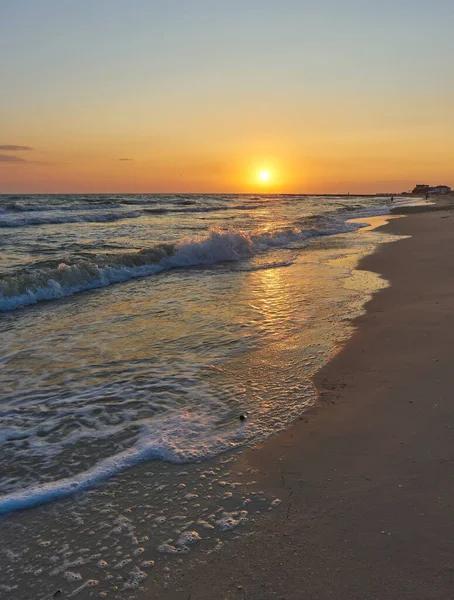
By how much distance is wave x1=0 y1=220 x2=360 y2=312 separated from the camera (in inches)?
377

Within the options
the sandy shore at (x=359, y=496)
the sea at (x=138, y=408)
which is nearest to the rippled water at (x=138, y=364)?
the sea at (x=138, y=408)

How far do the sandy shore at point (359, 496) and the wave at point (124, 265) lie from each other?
277 inches

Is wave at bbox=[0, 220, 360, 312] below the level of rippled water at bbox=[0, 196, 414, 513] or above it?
above

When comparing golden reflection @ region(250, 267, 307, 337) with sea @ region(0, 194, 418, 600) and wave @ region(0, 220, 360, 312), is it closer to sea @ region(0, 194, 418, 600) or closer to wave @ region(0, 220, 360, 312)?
sea @ region(0, 194, 418, 600)

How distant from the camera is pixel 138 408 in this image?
4371 millimetres

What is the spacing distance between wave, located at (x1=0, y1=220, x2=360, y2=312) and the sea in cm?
7

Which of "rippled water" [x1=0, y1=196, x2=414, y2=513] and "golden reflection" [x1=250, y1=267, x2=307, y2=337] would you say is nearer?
"rippled water" [x1=0, y1=196, x2=414, y2=513]

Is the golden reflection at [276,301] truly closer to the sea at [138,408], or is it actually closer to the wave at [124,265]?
the sea at [138,408]

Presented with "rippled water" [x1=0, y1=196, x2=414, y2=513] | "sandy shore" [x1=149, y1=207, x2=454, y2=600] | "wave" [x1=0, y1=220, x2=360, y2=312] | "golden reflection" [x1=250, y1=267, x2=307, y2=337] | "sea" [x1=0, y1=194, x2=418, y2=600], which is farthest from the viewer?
"wave" [x1=0, y1=220, x2=360, y2=312]

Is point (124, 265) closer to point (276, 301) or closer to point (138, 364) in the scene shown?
point (276, 301)

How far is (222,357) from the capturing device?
5.63 metres

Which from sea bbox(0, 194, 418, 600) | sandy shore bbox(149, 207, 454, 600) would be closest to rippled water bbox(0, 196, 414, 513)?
sea bbox(0, 194, 418, 600)

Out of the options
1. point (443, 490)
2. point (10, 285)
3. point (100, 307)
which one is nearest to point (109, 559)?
point (443, 490)

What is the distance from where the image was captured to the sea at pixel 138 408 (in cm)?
263
